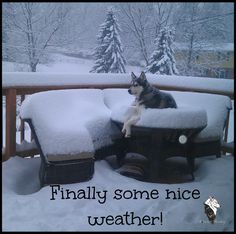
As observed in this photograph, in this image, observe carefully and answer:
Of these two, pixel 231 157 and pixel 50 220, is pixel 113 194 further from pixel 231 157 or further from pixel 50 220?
pixel 231 157

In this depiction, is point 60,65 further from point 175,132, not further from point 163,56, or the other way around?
point 175,132

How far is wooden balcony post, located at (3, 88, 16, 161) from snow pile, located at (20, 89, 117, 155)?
346 millimetres

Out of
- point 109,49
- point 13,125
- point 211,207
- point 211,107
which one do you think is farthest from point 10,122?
point 109,49

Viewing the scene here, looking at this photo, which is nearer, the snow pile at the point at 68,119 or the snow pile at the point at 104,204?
the snow pile at the point at 104,204

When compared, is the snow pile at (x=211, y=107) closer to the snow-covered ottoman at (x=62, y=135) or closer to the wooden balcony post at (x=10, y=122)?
the snow-covered ottoman at (x=62, y=135)

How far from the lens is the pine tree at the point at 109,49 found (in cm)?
1081

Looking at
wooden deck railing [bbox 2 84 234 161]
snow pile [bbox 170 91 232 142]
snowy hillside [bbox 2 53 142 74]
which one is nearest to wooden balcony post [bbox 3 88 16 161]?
wooden deck railing [bbox 2 84 234 161]

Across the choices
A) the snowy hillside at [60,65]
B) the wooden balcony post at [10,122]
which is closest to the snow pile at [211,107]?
the wooden balcony post at [10,122]

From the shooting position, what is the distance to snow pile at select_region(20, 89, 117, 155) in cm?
286

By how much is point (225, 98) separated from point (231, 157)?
731 mm

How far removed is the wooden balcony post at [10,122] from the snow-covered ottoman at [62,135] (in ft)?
1.20

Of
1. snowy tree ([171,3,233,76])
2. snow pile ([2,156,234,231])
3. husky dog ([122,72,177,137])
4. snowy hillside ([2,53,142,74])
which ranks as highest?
snowy tree ([171,3,233,76])

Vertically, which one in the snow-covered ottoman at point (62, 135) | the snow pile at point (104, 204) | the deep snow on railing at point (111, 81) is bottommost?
the snow pile at point (104, 204)

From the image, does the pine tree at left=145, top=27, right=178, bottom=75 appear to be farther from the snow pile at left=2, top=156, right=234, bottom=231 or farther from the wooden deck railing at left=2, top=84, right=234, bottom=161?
the snow pile at left=2, top=156, right=234, bottom=231
